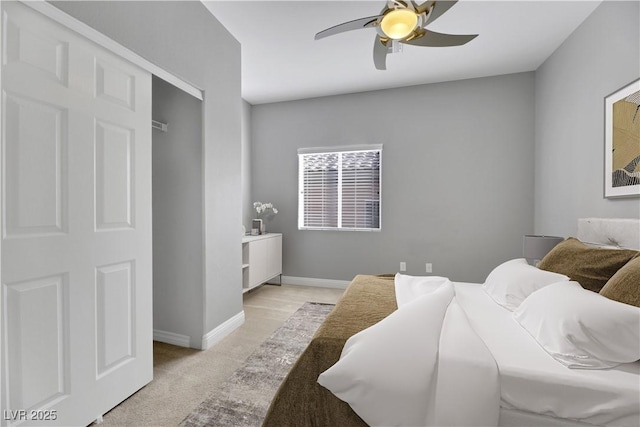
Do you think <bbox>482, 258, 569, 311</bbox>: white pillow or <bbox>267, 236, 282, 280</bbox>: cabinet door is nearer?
<bbox>482, 258, 569, 311</bbox>: white pillow

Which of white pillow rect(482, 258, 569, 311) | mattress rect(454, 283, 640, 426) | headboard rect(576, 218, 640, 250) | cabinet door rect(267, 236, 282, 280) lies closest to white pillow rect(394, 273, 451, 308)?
white pillow rect(482, 258, 569, 311)

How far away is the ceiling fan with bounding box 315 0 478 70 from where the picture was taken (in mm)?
1616

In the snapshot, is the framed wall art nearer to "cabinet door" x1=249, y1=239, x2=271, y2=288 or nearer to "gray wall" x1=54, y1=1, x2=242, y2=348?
"gray wall" x1=54, y1=1, x2=242, y2=348

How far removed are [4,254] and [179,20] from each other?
6.15 feet

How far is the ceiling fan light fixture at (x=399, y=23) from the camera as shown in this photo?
1.63 metres

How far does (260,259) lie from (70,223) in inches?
94.7

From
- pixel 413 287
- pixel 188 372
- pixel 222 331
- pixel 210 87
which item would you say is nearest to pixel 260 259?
pixel 222 331

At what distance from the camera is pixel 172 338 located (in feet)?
8.05

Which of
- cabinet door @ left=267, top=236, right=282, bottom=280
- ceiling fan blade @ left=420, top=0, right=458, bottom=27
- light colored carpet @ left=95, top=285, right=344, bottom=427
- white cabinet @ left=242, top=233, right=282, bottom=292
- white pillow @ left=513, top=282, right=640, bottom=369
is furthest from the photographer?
cabinet door @ left=267, top=236, right=282, bottom=280

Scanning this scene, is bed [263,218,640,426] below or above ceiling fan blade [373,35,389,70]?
below

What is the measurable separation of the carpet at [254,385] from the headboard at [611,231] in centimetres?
247

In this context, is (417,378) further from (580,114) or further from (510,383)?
(580,114)

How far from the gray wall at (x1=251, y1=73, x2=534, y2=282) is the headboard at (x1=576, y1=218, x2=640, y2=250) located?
1214 millimetres

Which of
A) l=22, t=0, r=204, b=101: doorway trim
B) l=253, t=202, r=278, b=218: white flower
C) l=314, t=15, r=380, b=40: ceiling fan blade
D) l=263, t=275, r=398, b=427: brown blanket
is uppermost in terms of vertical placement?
l=314, t=15, r=380, b=40: ceiling fan blade
